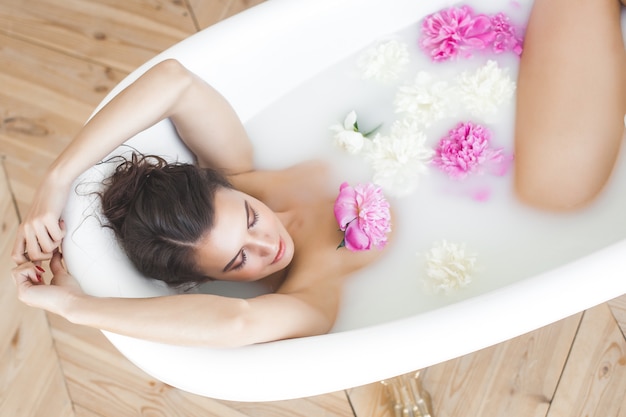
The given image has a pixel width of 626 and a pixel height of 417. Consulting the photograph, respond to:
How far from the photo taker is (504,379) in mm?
1386

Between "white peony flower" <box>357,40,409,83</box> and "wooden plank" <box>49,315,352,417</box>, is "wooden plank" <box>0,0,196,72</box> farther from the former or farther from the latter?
"wooden plank" <box>49,315,352,417</box>

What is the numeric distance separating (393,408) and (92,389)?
2.20 ft

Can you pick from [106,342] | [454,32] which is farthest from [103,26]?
[454,32]

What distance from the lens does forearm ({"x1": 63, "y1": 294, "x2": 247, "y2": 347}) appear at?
2.98 feet

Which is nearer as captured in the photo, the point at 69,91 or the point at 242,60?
the point at 242,60

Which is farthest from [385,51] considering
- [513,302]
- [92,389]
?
[92,389]

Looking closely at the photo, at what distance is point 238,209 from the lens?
105cm

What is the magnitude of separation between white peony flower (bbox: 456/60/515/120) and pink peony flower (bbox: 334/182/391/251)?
32 centimetres

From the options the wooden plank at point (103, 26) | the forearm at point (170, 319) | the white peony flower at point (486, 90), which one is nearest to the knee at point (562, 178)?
the white peony flower at point (486, 90)

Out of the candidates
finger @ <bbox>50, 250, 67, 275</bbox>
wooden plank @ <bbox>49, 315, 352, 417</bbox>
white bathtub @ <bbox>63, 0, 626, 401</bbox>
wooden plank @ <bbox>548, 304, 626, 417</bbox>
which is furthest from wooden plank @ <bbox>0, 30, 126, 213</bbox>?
wooden plank @ <bbox>548, 304, 626, 417</bbox>

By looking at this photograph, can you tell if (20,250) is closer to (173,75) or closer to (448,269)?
(173,75)

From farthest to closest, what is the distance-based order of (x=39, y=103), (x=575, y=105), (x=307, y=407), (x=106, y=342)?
(x=39, y=103)
(x=106, y=342)
(x=307, y=407)
(x=575, y=105)

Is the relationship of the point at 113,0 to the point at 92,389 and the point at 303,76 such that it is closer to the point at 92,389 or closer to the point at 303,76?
the point at 303,76

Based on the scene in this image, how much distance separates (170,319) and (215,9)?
1145 mm
